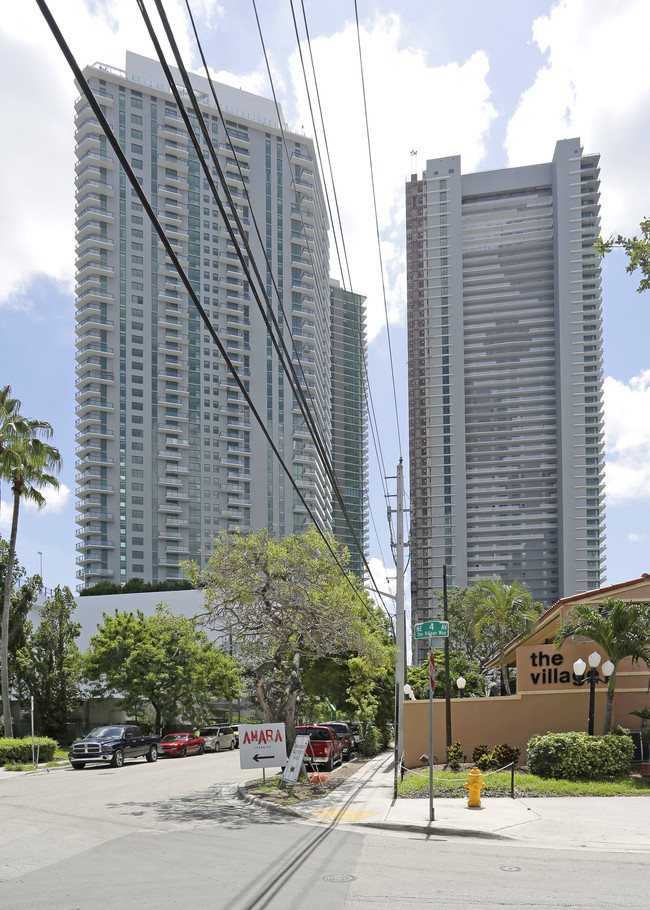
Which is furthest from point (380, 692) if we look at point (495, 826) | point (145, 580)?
point (145, 580)

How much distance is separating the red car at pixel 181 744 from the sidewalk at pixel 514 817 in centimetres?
2169

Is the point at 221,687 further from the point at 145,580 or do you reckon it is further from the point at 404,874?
the point at 145,580

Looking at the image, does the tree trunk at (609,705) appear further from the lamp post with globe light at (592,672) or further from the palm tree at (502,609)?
the palm tree at (502,609)

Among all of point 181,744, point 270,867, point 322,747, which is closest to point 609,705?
point 322,747

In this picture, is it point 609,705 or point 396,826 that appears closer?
point 396,826

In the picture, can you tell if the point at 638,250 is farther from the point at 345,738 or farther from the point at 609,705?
the point at 345,738

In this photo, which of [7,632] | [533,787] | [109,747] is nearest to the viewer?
[533,787]

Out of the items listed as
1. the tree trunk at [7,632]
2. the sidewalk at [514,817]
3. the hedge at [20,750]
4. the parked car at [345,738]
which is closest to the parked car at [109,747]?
the hedge at [20,750]

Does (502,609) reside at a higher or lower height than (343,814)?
higher

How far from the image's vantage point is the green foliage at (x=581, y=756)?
67.9ft

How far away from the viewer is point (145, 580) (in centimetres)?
12131

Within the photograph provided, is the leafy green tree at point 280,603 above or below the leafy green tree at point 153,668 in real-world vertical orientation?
above

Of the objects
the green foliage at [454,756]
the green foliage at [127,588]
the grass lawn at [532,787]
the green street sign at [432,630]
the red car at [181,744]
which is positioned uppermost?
the green street sign at [432,630]

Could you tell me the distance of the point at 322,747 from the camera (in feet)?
95.8
